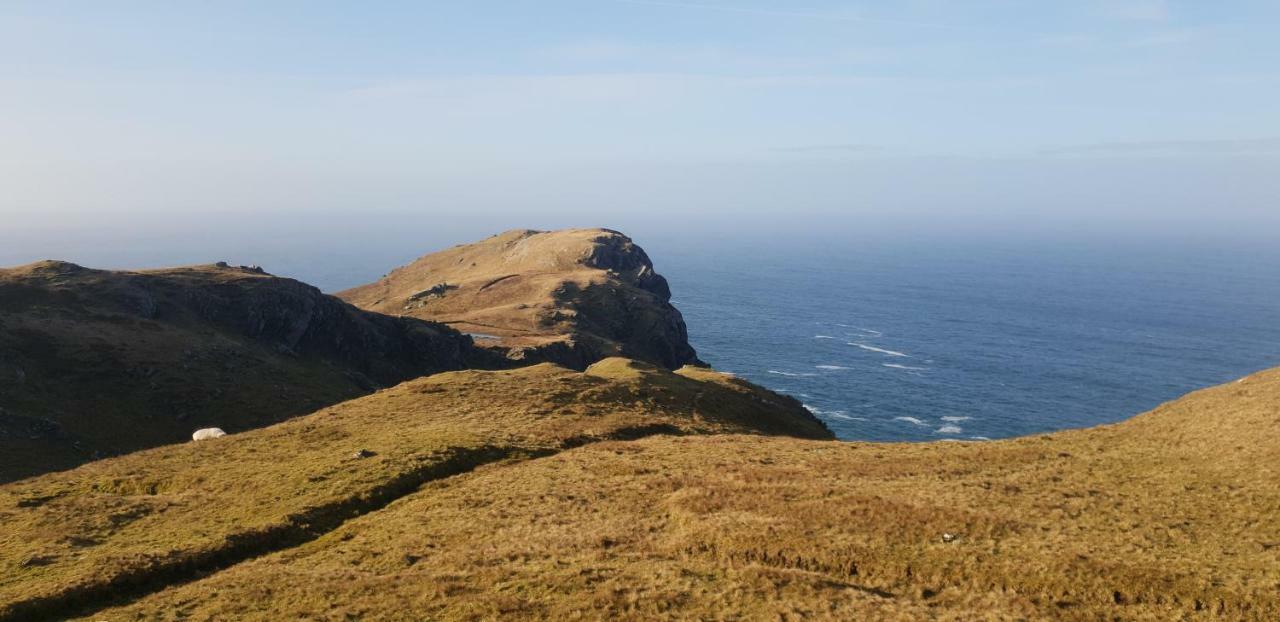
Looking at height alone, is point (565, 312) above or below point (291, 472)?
above

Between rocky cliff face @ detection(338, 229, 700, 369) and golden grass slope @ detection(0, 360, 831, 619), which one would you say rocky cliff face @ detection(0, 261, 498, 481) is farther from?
golden grass slope @ detection(0, 360, 831, 619)

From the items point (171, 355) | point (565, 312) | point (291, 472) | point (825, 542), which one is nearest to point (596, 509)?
point (825, 542)

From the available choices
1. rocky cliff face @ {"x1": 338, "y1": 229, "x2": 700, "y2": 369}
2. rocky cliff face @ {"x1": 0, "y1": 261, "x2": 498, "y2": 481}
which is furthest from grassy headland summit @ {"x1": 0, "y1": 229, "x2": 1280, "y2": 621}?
rocky cliff face @ {"x1": 338, "y1": 229, "x2": 700, "y2": 369}

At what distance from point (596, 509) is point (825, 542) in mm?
12001

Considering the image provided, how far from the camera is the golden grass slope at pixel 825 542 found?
85.4 ft

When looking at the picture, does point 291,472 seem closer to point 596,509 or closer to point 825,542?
point 596,509

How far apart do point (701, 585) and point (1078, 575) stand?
14.1m

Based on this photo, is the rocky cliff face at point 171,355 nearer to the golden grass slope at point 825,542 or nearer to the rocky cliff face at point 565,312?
the rocky cliff face at point 565,312

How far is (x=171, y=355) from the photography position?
8306 centimetres

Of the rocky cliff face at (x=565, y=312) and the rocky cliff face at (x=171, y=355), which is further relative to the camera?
the rocky cliff face at (x=565, y=312)

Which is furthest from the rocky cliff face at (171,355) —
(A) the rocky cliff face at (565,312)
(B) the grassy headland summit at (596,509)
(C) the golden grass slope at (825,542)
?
(C) the golden grass slope at (825,542)

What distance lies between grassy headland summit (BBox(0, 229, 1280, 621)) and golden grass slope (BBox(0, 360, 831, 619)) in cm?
21

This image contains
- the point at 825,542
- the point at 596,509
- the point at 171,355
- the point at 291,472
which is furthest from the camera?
the point at 171,355

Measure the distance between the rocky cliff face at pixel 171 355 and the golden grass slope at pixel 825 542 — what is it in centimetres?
4143
